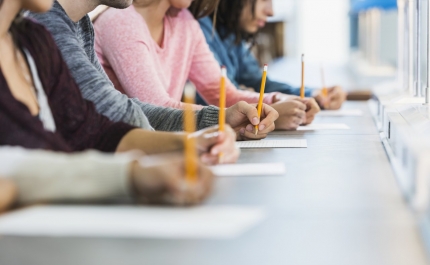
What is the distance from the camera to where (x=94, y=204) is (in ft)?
2.77

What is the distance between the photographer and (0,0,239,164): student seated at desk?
1.03 m

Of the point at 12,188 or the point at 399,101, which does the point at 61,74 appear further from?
the point at 399,101

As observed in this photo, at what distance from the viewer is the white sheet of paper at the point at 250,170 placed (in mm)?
1106

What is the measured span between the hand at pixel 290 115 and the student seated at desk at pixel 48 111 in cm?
65

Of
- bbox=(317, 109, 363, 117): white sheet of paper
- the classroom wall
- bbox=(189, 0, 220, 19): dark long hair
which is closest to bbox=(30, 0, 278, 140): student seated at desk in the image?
bbox=(317, 109, 363, 117): white sheet of paper

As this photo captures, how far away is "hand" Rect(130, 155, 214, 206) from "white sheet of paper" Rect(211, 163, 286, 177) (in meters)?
0.25

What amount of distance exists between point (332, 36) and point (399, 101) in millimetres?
10818

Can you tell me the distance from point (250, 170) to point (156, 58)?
103cm

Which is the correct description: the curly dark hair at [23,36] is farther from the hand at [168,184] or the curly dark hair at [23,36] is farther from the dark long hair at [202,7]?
the dark long hair at [202,7]

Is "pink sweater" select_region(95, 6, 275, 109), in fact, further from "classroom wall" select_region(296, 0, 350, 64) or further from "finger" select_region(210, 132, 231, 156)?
"classroom wall" select_region(296, 0, 350, 64)

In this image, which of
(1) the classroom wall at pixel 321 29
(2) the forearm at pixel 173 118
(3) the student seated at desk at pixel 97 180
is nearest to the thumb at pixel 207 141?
(3) the student seated at desk at pixel 97 180

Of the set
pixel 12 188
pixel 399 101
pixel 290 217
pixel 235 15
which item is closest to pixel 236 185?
pixel 290 217

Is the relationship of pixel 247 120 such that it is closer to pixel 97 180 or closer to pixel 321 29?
pixel 97 180

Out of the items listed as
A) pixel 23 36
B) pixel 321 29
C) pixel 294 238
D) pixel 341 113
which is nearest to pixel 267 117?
pixel 23 36
